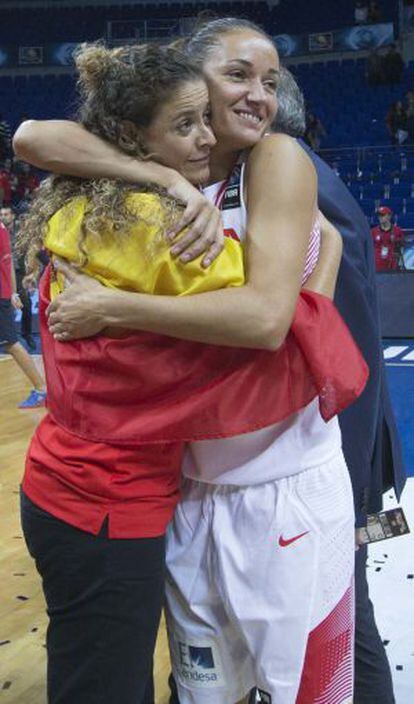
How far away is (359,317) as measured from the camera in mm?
1581

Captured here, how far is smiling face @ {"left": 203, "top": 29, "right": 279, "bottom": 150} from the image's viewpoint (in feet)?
4.36

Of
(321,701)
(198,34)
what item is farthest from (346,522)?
(198,34)

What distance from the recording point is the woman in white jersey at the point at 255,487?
1169 millimetres

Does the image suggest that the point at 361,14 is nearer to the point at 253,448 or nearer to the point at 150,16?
the point at 150,16

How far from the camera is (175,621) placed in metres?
1.39

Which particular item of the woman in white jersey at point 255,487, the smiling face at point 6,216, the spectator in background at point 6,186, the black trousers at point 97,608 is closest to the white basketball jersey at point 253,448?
the woman in white jersey at point 255,487

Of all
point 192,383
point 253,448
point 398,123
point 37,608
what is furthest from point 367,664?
point 398,123

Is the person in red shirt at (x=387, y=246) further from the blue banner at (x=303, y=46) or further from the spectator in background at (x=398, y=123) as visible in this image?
the blue banner at (x=303, y=46)

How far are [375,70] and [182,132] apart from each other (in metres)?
15.7

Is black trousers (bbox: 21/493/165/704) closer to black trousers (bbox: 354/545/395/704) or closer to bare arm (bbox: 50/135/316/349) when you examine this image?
bare arm (bbox: 50/135/316/349)

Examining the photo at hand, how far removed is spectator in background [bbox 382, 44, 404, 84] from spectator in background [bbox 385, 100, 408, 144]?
4.42 feet

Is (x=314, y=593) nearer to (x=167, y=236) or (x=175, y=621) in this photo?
(x=175, y=621)

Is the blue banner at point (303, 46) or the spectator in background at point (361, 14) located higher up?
the spectator in background at point (361, 14)

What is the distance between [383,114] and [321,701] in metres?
15.7
